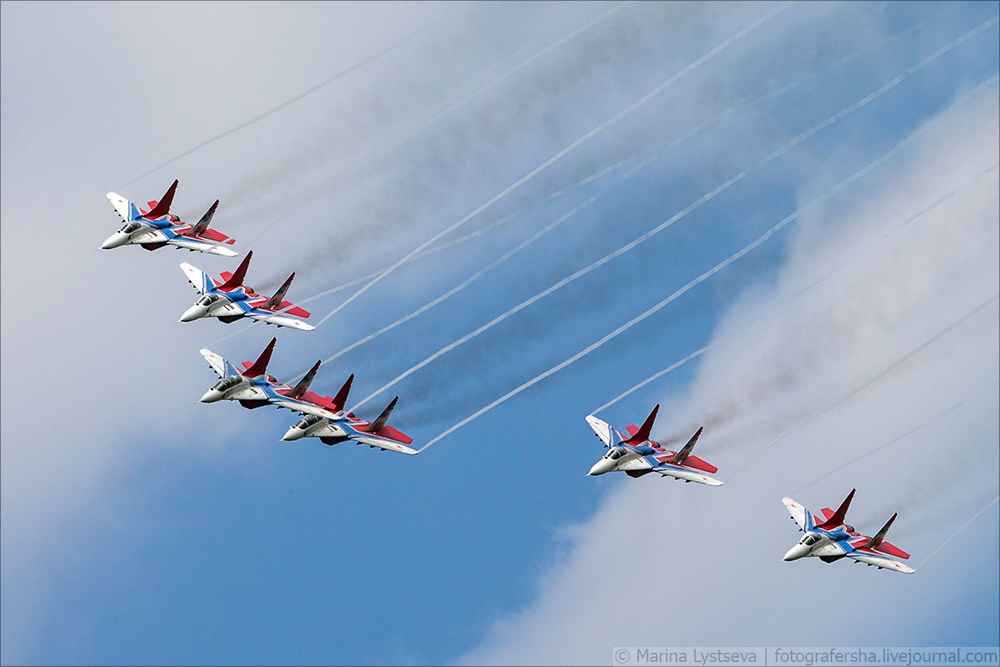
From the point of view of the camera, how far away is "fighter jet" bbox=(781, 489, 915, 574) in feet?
261

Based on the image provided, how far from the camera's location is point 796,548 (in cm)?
7931

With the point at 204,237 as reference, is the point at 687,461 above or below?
below

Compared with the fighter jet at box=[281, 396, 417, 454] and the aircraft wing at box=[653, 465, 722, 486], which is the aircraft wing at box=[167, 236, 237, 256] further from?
the aircraft wing at box=[653, 465, 722, 486]

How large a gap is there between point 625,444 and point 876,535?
1434 cm

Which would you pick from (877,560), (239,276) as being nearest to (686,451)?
(877,560)

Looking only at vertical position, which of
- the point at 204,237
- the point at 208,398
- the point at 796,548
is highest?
the point at 204,237

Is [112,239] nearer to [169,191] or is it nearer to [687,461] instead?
[169,191]

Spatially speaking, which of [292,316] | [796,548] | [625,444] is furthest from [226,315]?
[796,548]

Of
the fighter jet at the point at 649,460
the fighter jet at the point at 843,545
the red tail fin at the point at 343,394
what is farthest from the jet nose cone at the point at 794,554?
the red tail fin at the point at 343,394

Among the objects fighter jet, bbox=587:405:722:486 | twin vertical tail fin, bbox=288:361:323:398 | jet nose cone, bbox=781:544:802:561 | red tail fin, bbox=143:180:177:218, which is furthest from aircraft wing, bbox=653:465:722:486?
red tail fin, bbox=143:180:177:218

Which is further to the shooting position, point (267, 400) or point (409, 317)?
point (409, 317)

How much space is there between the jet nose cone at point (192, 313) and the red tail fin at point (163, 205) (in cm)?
628

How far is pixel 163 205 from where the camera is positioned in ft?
263

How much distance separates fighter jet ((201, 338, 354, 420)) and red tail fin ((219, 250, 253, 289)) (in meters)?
4.25
